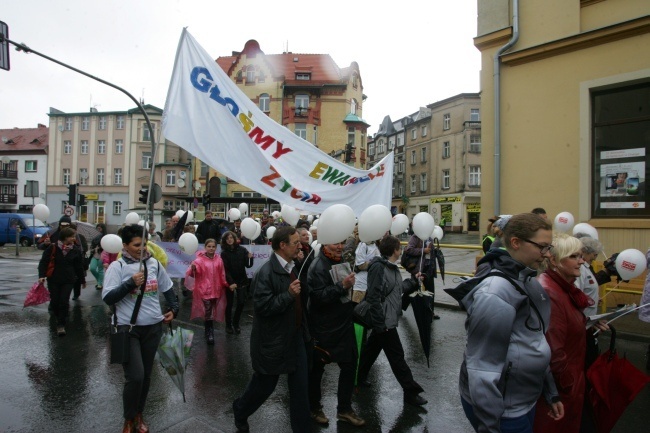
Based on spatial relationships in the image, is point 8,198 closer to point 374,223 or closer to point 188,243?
point 188,243

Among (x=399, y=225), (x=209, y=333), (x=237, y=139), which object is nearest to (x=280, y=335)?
(x=237, y=139)

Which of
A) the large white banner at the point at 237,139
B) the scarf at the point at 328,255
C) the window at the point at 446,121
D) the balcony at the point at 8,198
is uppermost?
the window at the point at 446,121

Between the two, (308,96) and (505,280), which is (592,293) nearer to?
(505,280)

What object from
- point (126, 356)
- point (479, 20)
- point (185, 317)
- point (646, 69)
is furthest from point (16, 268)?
point (646, 69)

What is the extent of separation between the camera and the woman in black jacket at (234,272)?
25.0ft

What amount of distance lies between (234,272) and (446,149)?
4859cm

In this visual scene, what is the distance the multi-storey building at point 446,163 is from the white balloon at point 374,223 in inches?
1821

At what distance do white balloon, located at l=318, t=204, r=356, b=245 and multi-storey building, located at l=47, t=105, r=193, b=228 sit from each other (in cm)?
4928

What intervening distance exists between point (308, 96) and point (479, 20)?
125 ft

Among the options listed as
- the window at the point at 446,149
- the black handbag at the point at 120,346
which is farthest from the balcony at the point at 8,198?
the black handbag at the point at 120,346

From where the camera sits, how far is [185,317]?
8867 mm

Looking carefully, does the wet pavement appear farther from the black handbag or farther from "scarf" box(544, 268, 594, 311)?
"scarf" box(544, 268, 594, 311)

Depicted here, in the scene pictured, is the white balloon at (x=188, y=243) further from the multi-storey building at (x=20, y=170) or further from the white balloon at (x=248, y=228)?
the multi-storey building at (x=20, y=170)

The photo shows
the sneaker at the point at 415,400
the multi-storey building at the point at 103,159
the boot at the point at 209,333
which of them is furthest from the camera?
the multi-storey building at the point at 103,159
